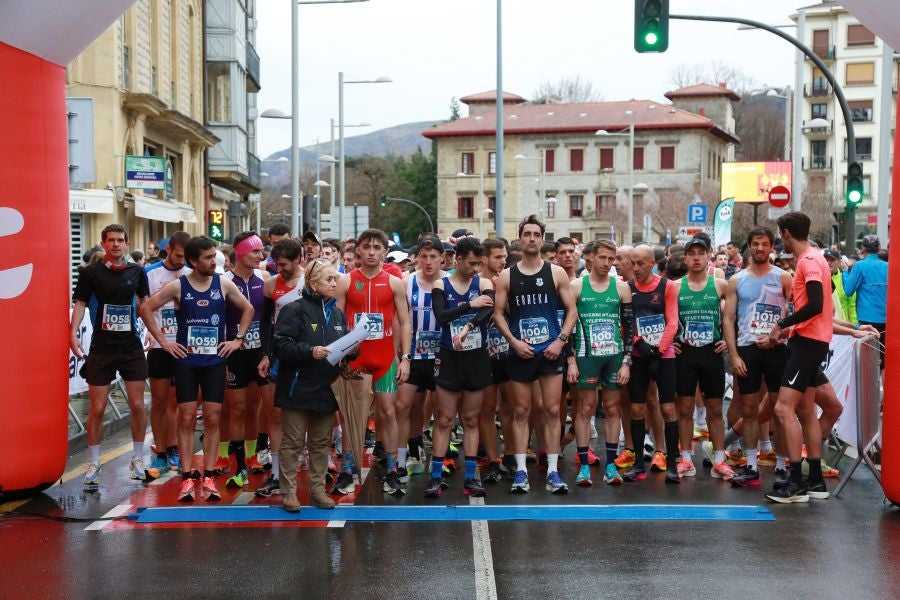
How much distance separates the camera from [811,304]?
8.84m

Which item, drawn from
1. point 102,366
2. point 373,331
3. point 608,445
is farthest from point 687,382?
point 102,366

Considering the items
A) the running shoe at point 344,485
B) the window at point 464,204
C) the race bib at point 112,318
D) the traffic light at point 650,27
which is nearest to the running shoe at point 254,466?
the running shoe at point 344,485

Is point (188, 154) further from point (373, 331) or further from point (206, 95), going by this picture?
point (373, 331)

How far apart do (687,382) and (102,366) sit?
4.96 meters

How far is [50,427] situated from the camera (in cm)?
904

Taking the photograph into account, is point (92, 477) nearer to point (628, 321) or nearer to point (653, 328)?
point (628, 321)

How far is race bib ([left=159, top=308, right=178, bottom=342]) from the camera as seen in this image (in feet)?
31.2

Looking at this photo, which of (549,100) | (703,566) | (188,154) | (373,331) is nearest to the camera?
(703,566)

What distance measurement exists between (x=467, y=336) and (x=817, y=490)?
3.02 meters

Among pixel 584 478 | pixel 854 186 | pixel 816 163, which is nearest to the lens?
pixel 584 478

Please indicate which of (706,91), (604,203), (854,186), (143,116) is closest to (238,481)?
(854,186)

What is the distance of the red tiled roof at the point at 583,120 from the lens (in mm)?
91562

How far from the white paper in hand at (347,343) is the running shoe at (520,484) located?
185 cm

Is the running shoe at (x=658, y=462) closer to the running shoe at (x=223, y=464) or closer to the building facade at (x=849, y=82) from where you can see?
the running shoe at (x=223, y=464)
